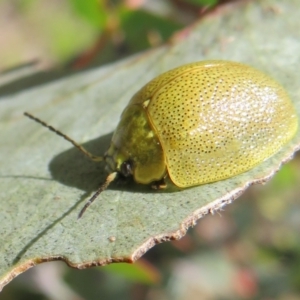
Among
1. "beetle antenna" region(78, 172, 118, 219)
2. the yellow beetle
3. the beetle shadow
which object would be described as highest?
the yellow beetle

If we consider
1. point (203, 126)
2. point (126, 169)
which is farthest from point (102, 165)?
point (203, 126)

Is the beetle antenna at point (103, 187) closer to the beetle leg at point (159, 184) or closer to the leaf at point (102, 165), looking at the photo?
the leaf at point (102, 165)

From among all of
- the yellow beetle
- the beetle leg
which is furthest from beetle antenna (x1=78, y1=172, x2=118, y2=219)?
the beetle leg

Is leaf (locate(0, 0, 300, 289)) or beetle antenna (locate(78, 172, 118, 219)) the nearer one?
leaf (locate(0, 0, 300, 289))

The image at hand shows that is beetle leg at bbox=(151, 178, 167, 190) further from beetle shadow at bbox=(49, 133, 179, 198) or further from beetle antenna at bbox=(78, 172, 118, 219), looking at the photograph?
beetle antenna at bbox=(78, 172, 118, 219)

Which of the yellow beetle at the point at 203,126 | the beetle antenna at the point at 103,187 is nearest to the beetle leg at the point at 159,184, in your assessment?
the yellow beetle at the point at 203,126

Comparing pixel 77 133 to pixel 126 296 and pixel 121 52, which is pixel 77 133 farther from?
pixel 126 296
